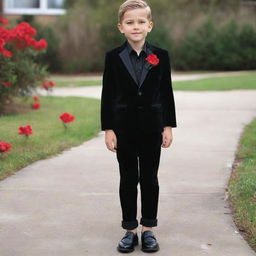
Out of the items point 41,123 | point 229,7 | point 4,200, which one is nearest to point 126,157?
point 4,200

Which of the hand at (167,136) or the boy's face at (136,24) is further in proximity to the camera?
the hand at (167,136)

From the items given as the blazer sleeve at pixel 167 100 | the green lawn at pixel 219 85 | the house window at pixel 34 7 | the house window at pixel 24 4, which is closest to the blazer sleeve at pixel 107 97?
the blazer sleeve at pixel 167 100

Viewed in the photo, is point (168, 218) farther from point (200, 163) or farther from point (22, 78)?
point (22, 78)

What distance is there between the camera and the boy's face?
4098 millimetres

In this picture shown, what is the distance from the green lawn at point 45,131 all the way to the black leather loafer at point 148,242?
2448 mm

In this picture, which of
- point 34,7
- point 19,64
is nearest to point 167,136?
point 19,64

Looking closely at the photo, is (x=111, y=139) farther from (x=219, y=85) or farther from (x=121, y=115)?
(x=219, y=85)

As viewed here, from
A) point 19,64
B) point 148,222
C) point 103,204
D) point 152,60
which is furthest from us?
point 19,64

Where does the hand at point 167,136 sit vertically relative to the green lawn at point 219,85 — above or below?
above

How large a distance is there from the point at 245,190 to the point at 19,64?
6.42 metres

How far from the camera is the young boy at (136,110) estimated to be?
163 inches

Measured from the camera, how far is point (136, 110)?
4137 millimetres

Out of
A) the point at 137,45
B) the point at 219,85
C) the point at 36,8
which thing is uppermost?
the point at 137,45

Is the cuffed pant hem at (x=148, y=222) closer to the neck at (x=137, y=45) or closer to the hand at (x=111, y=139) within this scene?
the hand at (x=111, y=139)
